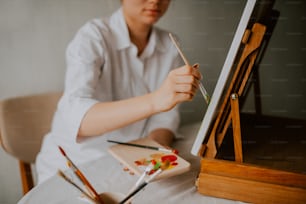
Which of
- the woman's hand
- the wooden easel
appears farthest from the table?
the woman's hand

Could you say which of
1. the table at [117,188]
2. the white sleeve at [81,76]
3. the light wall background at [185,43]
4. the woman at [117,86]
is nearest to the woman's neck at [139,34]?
the woman at [117,86]

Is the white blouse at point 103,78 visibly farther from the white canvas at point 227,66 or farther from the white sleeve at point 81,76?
the white canvas at point 227,66

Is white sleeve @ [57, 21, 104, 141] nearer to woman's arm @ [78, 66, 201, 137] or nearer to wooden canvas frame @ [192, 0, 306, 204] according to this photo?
woman's arm @ [78, 66, 201, 137]

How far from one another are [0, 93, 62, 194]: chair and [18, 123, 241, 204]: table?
11.6 inches

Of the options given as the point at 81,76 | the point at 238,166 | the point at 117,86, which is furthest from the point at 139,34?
the point at 238,166

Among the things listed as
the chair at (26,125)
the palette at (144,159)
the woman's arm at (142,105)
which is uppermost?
the woman's arm at (142,105)

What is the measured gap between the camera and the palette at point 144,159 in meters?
0.61

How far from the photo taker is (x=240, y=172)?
58 centimetres

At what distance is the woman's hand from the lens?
596 mm

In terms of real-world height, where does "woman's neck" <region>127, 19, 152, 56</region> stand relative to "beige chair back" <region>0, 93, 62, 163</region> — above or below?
above

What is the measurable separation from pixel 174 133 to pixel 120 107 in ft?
0.99

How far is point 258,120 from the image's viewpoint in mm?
927

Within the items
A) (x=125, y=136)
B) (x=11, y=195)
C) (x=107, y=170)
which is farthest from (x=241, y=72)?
(x=11, y=195)

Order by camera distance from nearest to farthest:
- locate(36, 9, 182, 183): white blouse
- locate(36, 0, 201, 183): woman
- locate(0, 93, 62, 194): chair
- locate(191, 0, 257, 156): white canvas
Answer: locate(191, 0, 257, 156): white canvas
locate(36, 0, 201, 183): woman
locate(36, 9, 182, 183): white blouse
locate(0, 93, 62, 194): chair
